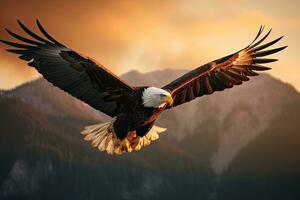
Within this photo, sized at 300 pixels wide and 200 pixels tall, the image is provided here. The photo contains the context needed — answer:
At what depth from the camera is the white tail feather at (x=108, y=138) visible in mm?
9420

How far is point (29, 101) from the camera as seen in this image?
75875mm

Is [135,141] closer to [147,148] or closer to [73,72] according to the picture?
[73,72]

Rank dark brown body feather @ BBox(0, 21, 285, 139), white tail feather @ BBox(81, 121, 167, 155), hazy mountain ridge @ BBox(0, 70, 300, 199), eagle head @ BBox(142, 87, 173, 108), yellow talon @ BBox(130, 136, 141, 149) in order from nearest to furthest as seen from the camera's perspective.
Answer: eagle head @ BBox(142, 87, 173, 108), dark brown body feather @ BBox(0, 21, 285, 139), yellow talon @ BBox(130, 136, 141, 149), white tail feather @ BBox(81, 121, 167, 155), hazy mountain ridge @ BBox(0, 70, 300, 199)

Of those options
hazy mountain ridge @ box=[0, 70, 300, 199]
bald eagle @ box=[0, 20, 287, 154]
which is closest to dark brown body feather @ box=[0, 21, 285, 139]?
bald eagle @ box=[0, 20, 287, 154]

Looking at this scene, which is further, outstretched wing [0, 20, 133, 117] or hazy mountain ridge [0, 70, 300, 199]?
hazy mountain ridge [0, 70, 300, 199]

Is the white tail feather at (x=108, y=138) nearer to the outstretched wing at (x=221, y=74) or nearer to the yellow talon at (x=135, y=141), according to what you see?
the yellow talon at (x=135, y=141)

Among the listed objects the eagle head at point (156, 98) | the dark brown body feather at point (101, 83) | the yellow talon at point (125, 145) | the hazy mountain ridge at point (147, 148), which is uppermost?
the hazy mountain ridge at point (147, 148)

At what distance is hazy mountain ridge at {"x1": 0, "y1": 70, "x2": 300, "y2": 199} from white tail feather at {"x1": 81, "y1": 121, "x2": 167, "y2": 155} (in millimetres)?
51527

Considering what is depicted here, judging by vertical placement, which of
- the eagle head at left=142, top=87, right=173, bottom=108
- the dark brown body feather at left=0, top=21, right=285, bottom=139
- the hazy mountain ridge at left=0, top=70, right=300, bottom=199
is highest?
the hazy mountain ridge at left=0, top=70, right=300, bottom=199

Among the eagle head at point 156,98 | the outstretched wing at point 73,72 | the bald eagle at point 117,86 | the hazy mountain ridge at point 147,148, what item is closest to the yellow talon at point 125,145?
the bald eagle at point 117,86

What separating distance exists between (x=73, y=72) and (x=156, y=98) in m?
1.46

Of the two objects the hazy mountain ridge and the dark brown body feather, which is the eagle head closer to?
the dark brown body feather

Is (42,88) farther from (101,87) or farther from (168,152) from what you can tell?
(101,87)

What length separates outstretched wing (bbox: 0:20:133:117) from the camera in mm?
8562
